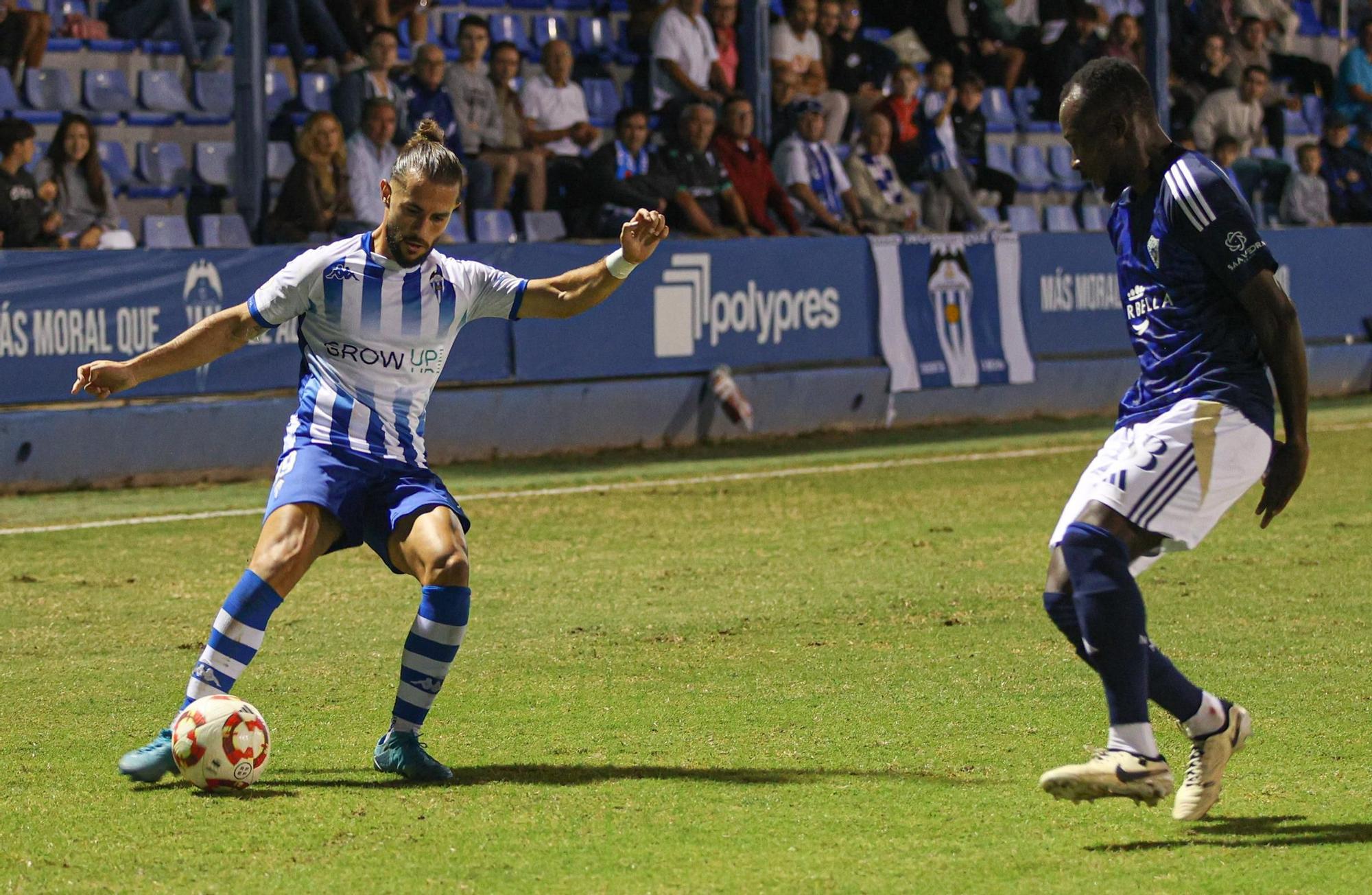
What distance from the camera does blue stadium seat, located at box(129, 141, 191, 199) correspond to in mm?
14875

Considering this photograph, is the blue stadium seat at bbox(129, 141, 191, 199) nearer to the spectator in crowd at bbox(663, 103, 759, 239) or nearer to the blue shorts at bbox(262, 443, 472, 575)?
the spectator in crowd at bbox(663, 103, 759, 239)

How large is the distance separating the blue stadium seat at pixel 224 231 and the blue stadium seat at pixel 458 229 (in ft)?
5.36

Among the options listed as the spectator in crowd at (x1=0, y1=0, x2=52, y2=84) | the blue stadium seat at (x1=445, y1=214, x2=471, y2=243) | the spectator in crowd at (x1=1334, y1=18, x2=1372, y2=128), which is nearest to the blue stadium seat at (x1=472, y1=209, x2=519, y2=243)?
the blue stadium seat at (x1=445, y1=214, x2=471, y2=243)

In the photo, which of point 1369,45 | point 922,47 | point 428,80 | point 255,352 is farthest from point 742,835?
point 1369,45

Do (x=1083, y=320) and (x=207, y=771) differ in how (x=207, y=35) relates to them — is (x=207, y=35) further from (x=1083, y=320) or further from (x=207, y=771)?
(x=207, y=771)

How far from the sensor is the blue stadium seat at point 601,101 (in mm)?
17031

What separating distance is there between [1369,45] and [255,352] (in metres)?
15.3

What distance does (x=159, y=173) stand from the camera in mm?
14953

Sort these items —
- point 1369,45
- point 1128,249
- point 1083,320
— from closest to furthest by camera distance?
point 1128,249 < point 1083,320 < point 1369,45

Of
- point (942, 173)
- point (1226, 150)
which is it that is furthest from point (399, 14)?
point (1226, 150)

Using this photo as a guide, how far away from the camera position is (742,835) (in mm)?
4637

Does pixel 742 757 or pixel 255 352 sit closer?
pixel 742 757

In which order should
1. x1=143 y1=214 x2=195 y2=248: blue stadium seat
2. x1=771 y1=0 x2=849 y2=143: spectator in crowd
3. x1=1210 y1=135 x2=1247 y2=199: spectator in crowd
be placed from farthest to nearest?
1. x1=1210 y1=135 x2=1247 y2=199: spectator in crowd
2. x1=771 y1=0 x2=849 y2=143: spectator in crowd
3. x1=143 y1=214 x2=195 y2=248: blue stadium seat

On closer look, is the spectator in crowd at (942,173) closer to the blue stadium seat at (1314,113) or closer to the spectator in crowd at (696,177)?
the spectator in crowd at (696,177)
